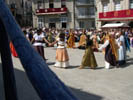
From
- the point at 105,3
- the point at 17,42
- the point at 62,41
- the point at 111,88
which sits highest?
the point at 105,3

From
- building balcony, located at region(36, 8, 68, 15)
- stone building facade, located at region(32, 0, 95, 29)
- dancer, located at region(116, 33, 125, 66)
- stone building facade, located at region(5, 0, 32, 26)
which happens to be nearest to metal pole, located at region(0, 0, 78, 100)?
dancer, located at region(116, 33, 125, 66)

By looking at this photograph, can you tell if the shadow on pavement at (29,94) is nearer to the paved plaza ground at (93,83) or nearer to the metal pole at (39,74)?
the paved plaza ground at (93,83)

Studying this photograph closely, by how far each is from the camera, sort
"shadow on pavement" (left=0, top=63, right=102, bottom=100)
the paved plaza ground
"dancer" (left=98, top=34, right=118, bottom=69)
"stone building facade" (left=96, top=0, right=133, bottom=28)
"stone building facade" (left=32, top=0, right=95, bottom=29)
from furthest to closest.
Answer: "stone building facade" (left=32, top=0, right=95, bottom=29) < "stone building facade" (left=96, top=0, right=133, bottom=28) < "dancer" (left=98, top=34, right=118, bottom=69) < the paved plaza ground < "shadow on pavement" (left=0, top=63, right=102, bottom=100)

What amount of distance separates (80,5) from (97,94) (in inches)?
1641

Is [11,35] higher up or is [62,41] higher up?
[11,35]

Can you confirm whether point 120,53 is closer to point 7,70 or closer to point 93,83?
point 93,83

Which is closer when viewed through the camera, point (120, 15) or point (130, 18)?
point (130, 18)

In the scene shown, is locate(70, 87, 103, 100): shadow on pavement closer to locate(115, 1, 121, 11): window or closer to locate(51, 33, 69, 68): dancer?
locate(51, 33, 69, 68): dancer

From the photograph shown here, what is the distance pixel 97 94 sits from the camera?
543 cm

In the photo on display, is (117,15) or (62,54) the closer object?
(62,54)

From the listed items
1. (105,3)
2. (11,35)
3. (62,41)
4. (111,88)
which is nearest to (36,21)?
(105,3)

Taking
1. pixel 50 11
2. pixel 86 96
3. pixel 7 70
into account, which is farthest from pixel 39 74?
pixel 50 11

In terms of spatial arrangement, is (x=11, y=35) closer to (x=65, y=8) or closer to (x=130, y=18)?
(x=130, y=18)

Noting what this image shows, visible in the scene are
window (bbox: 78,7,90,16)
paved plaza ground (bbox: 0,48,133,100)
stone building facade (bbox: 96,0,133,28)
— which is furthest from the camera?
window (bbox: 78,7,90,16)
